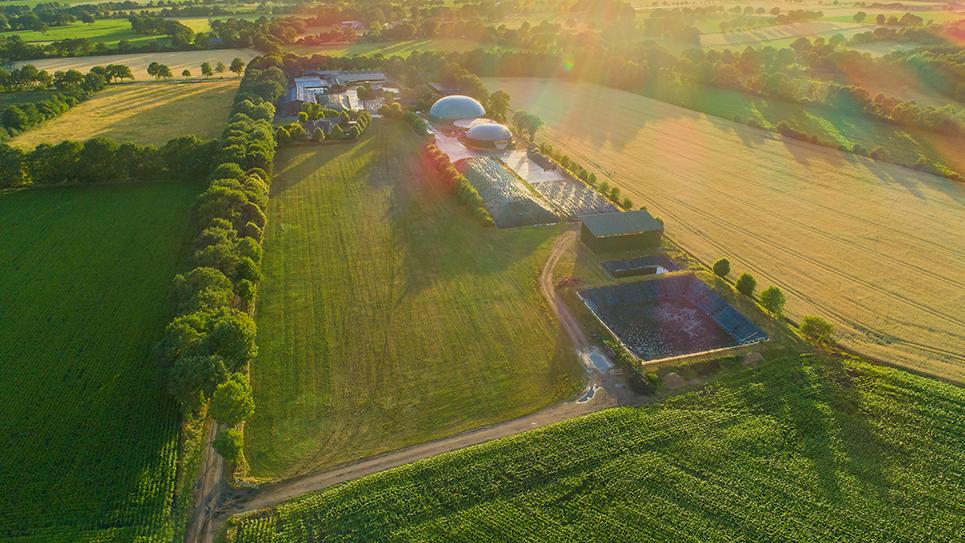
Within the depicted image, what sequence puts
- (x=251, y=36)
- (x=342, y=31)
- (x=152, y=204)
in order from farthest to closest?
(x=342, y=31) → (x=251, y=36) → (x=152, y=204)

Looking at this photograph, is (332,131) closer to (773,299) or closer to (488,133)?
(488,133)

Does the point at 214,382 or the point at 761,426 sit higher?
the point at 214,382

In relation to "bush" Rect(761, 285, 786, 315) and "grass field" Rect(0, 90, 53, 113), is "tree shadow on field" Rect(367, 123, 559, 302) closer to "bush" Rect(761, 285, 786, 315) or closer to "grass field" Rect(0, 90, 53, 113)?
"bush" Rect(761, 285, 786, 315)

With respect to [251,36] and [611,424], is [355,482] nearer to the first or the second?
[611,424]

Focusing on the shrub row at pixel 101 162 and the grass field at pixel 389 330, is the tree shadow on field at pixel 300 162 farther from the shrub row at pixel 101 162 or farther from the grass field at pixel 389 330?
the shrub row at pixel 101 162

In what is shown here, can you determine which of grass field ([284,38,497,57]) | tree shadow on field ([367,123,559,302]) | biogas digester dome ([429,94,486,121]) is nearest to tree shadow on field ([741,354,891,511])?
tree shadow on field ([367,123,559,302])

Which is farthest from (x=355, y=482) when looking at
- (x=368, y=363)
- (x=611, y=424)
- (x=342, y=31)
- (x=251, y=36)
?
(x=342, y=31)

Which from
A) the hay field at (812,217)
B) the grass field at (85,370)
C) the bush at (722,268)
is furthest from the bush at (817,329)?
the grass field at (85,370)
